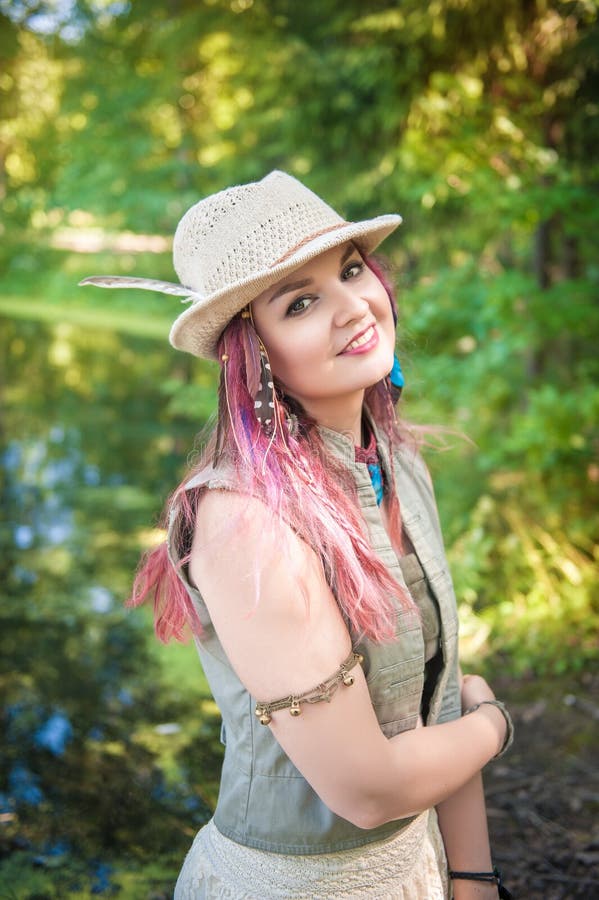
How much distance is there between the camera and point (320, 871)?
154 cm

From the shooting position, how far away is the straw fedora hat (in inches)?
59.3

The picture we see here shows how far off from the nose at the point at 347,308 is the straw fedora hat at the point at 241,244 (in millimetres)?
95

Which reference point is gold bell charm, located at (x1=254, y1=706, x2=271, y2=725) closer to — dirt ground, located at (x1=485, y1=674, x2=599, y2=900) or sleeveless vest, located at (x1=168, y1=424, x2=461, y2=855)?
sleeveless vest, located at (x1=168, y1=424, x2=461, y2=855)

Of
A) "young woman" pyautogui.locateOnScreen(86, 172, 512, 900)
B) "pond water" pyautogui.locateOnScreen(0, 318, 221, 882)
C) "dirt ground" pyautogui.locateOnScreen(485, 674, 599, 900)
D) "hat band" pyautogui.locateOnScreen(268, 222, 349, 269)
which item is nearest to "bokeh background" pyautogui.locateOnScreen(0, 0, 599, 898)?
"pond water" pyautogui.locateOnScreen(0, 318, 221, 882)

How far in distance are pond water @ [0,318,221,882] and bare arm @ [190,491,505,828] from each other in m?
0.74

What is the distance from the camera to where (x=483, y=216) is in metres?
6.33

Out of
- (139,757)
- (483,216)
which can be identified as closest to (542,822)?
(139,757)

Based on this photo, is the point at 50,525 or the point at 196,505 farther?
the point at 50,525

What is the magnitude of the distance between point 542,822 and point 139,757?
5.50ft

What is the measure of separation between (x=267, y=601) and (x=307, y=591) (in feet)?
0.23

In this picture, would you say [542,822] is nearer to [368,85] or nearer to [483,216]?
[483,216]

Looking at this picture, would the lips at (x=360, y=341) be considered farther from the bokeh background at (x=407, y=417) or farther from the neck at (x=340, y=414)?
the bokeh background at (x=407, y=417)

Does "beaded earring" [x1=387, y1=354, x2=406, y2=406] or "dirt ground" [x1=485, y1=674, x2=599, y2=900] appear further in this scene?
"dirt ground" [x1=485, y1=674, x2=599, y2=900]

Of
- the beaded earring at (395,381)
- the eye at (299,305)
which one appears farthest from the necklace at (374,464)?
the eye at (299,305)
